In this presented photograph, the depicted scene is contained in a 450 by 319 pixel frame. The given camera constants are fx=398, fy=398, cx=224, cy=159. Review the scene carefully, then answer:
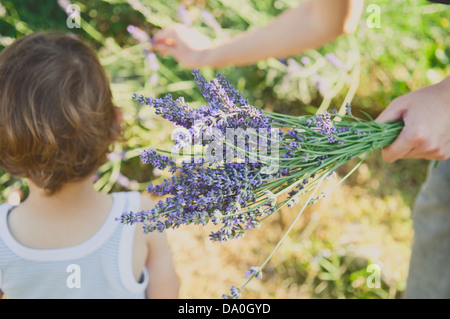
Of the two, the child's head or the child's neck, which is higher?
the child's head

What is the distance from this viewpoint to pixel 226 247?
2.10 m

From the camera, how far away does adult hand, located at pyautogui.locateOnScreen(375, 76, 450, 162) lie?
0.80 meters

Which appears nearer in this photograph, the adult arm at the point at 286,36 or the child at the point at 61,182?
the child at the point at 61,182

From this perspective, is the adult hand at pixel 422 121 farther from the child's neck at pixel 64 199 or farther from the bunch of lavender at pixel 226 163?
the child's neck at pixel 64 199

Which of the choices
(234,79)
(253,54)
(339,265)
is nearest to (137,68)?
(234,79)

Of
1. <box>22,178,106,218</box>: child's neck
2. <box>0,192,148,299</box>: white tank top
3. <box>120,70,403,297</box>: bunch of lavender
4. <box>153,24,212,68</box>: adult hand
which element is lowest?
<box>0,192,148,299</box>: white tank top

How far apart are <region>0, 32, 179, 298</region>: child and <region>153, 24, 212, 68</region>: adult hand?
1.57 feet

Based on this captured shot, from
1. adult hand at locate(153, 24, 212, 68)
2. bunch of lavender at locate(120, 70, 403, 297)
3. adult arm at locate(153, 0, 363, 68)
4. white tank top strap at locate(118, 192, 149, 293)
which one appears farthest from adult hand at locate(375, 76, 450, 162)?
adult hand at locate(153, 24, 212, 68)

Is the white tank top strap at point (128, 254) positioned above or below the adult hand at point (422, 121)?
below

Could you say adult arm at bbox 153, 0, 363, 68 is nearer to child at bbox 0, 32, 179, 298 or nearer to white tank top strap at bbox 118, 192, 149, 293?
child at bbox 0, 32, 179, 298

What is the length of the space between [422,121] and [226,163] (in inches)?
16.9

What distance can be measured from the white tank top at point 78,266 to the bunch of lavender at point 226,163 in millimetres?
579

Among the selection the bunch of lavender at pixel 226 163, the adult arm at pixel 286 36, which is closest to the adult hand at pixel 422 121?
the bunch of lavender at pixel 226 163

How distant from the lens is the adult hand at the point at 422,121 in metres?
0.80
